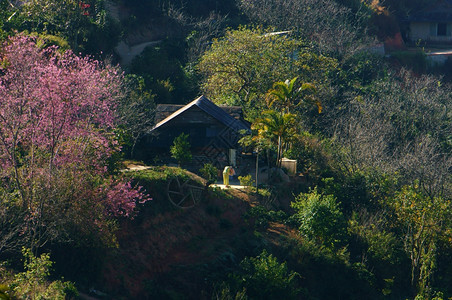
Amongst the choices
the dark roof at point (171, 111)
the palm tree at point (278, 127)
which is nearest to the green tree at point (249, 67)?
the dark roof at point (171, 111)

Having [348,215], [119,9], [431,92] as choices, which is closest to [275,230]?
[348,215]

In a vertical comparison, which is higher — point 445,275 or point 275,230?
point 275,230

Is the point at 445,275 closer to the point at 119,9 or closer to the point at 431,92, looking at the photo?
the point at 431,92

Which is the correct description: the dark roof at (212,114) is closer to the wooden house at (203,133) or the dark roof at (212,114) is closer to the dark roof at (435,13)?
the wooden house at (203,133)

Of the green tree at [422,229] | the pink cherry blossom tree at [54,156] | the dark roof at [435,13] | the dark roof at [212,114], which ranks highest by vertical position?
the pink cherry blossom tree at [54,156]

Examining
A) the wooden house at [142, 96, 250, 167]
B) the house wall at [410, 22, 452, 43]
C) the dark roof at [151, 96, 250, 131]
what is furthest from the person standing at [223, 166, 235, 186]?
the house wall at [410, 22, 452, 43]

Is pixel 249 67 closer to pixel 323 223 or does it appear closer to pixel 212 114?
pixel 212 114

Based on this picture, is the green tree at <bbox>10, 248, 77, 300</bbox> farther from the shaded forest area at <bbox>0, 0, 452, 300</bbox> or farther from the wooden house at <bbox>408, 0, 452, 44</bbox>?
the wooden house at <bbox>408, 0, 452, 44</bbox>
